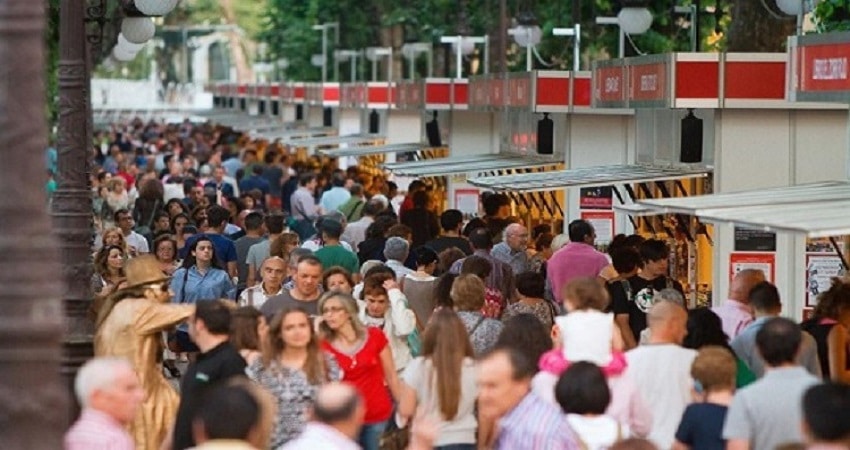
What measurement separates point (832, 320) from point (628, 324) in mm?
2421

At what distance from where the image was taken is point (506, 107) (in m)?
30.5

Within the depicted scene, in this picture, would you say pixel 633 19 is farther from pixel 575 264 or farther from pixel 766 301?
pixel 766 301

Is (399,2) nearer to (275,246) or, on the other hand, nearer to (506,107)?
(506,107)

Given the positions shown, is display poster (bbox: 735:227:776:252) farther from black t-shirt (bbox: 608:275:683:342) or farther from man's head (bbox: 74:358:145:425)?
man's head (bbox: 74:358:145:425)

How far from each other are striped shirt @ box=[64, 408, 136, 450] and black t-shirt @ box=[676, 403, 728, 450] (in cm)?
251

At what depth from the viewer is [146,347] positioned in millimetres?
13492

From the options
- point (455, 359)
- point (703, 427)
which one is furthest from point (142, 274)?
point (703, 427)

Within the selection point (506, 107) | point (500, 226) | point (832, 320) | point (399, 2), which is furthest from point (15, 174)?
point (399, 2)

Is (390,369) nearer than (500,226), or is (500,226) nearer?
(390,369)

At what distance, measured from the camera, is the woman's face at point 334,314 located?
43.4ft

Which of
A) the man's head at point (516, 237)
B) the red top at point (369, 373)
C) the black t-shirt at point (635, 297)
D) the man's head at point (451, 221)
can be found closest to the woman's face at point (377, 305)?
the black t-shirt at point (635, 297)

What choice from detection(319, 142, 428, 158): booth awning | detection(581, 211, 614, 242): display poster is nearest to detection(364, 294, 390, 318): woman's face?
detection(581, 211, 614, 242): display poster

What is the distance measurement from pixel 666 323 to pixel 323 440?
3153 mm

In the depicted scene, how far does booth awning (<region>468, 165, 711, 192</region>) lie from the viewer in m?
20.6
